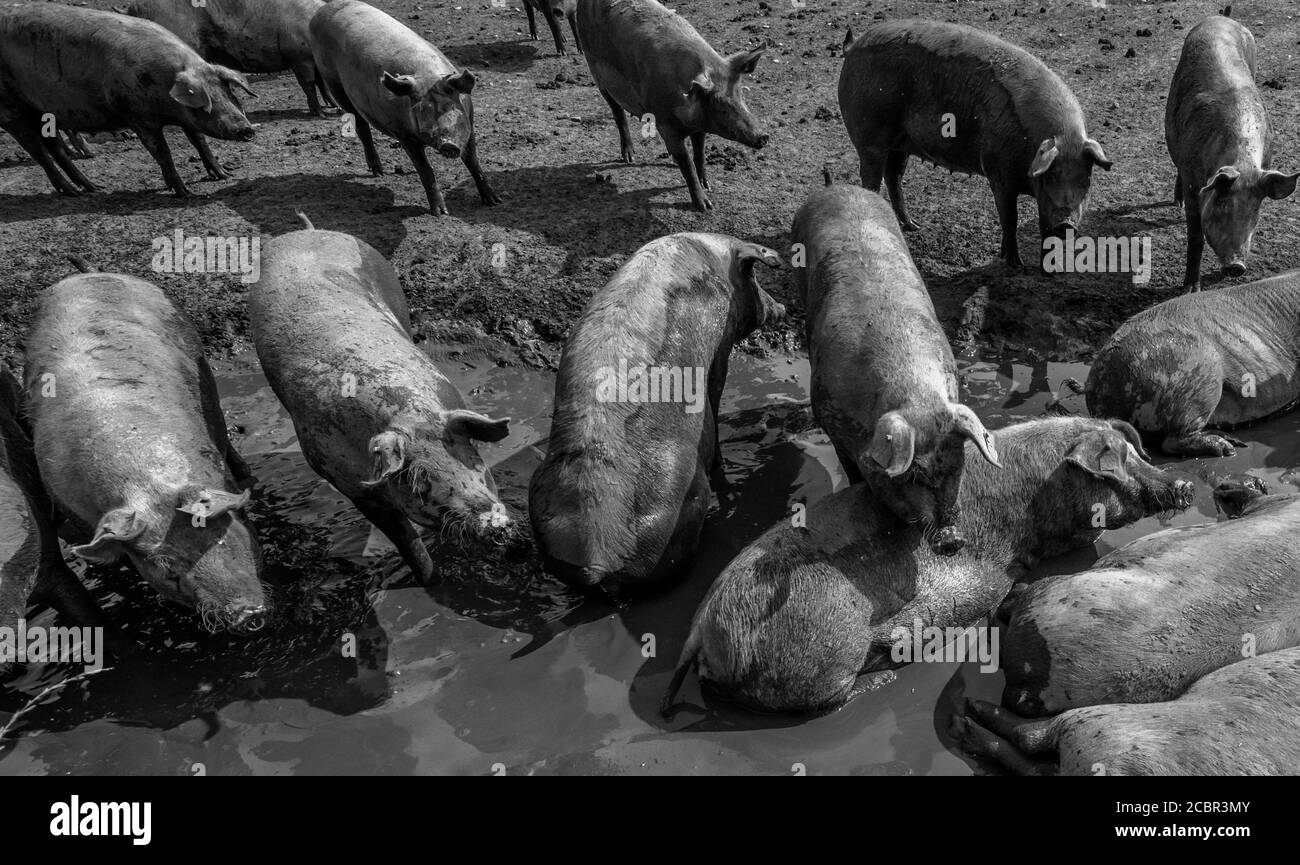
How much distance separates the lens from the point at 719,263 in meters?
6.27

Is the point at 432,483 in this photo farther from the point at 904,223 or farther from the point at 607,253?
the point at 904,223

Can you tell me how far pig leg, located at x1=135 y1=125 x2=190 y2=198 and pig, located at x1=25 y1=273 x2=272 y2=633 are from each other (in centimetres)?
340

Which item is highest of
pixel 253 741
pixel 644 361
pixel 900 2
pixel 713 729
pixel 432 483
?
pixel 900 2

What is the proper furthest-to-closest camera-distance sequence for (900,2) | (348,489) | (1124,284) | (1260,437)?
(900,2) → (1124,284) → (1260,437) → (348,489)

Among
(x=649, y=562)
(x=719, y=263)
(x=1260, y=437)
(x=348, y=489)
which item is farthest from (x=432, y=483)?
(x=1260, y=437)

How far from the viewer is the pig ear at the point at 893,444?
4516 millimetres

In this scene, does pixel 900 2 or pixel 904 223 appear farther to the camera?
pixel 900 2

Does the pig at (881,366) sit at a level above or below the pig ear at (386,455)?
above

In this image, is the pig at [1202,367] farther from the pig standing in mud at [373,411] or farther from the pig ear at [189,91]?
the pig ear at [189,91]

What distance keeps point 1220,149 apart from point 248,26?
10052 mm

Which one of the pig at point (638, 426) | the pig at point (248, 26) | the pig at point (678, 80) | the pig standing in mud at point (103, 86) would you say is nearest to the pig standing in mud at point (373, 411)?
the pig at point (638, 426)

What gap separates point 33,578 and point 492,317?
3538 millimetres

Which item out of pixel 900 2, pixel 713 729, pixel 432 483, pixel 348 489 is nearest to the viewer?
pixel 713 729

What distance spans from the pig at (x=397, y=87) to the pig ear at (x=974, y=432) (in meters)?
5.16
